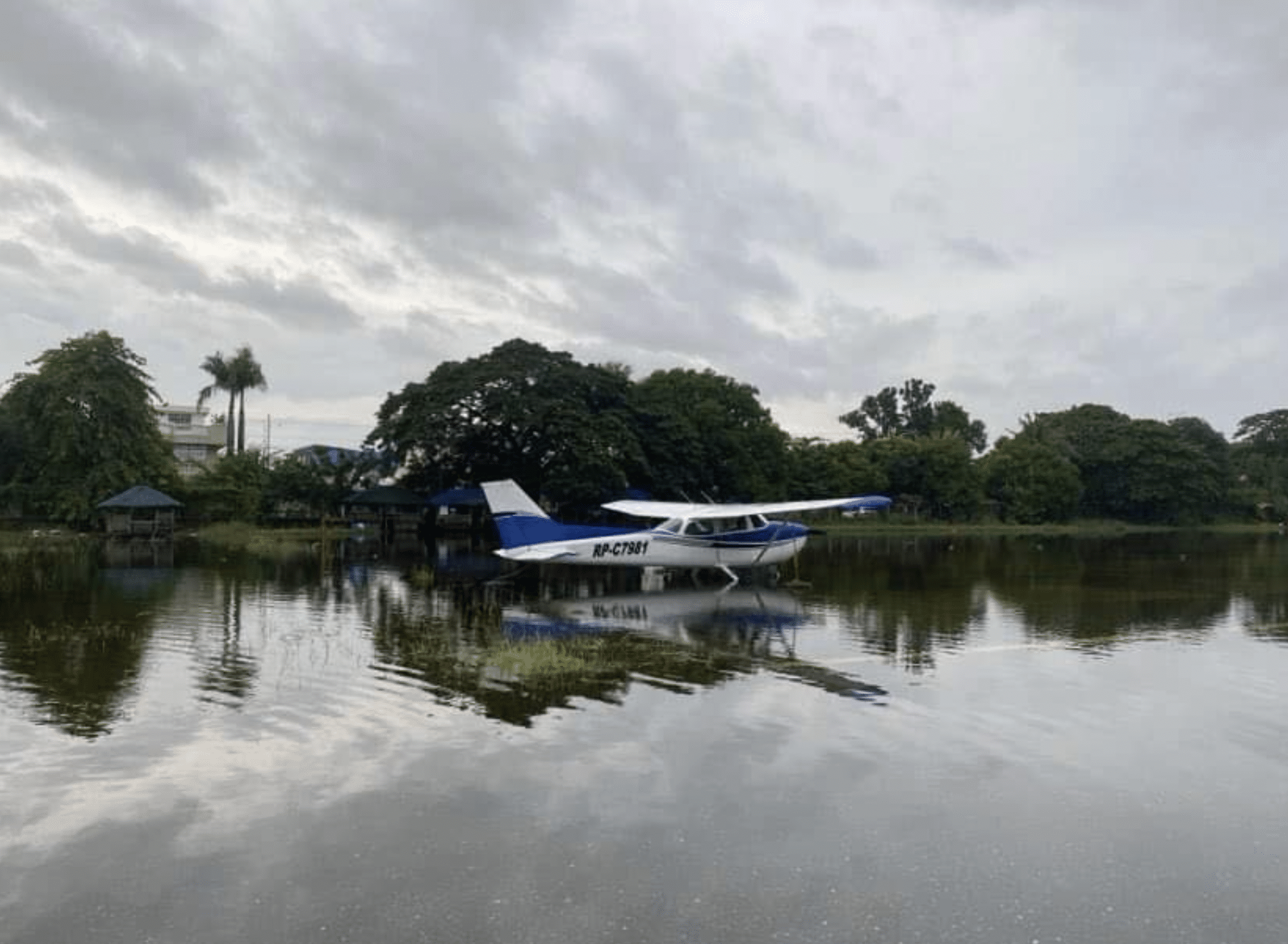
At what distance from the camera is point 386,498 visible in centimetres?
4438

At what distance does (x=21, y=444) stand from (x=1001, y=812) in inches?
1943

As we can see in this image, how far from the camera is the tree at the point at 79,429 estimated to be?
41.4 metres

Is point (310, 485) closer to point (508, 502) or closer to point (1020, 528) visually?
point (508, 502)

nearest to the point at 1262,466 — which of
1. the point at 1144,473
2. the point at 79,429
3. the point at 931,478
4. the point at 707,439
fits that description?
the point at 1144,473

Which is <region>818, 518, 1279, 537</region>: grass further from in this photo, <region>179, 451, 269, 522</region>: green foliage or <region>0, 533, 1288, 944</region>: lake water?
<region>0, 533, 1288, 944</region>: lake water

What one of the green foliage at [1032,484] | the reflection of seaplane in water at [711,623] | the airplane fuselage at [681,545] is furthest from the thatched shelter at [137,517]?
the green foliage at [1032,484]

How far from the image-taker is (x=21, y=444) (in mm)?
43969

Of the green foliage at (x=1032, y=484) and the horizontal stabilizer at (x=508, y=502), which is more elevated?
the green foliage at (x=1032, y=484)

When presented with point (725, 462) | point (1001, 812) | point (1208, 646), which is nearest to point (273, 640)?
point (1001, 812)

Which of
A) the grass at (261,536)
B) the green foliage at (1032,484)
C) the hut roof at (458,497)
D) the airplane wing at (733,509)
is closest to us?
the airplane wing at (733,509)

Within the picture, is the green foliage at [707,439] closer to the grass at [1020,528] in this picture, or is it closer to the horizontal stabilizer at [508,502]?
the grass at [1020,528]

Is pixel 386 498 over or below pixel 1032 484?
below

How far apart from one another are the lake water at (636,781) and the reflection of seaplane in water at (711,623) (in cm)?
13

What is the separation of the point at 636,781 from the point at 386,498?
130ft
